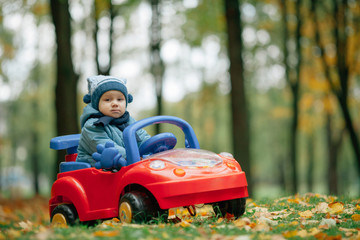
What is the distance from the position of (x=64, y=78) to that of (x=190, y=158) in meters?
4.62

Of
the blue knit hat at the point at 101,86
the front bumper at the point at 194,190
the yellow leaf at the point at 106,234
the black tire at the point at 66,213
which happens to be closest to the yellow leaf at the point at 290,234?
the front bumper at the point at 194,190

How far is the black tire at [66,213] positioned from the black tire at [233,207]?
1.49m

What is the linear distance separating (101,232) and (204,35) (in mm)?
14569

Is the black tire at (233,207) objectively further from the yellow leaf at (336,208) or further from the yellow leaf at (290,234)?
the yellow leaf at (336,208)

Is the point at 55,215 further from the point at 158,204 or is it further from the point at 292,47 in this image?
the point at 292,47

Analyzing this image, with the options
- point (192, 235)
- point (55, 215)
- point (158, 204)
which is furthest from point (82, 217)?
point (192, 235)

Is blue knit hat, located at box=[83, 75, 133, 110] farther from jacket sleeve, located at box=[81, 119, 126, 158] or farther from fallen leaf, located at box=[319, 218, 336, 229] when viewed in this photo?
fallen leaf, located at box=[319, 218, 336, 229]

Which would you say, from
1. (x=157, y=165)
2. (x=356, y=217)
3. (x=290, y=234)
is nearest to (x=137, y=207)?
(x=157, y=165)

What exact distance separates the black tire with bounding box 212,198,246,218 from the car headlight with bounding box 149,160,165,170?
32.4 inches

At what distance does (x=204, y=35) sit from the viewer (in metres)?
17.0

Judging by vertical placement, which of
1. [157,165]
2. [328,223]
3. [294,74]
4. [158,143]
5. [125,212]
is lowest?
[328,223]

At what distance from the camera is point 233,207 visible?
4145mm

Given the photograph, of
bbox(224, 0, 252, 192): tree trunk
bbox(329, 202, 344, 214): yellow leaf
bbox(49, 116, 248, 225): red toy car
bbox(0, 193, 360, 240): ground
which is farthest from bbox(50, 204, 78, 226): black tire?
bbox(224, 0, 252, 192): tree trunk

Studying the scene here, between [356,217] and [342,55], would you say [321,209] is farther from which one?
[342,55]
